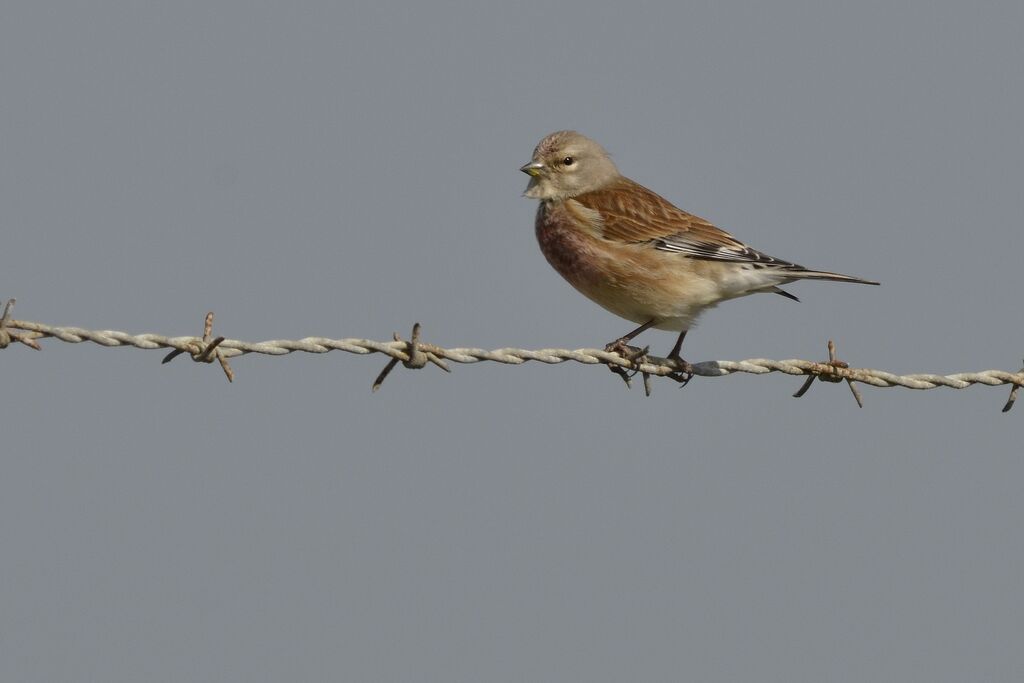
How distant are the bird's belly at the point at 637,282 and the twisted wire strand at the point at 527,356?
556 millimetres

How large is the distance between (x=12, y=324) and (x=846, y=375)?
3293 mm

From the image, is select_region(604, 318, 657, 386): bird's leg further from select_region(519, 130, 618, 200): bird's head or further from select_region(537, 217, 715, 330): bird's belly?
select_region(519, 130, 618, 200): bird's head

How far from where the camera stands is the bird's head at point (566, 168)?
7.44 metres

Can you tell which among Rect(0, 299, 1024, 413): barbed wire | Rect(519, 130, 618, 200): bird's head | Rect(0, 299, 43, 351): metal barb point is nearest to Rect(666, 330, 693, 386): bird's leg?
Rect(0, 299, 1024, 413): barbed wire

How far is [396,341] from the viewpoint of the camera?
4332 millimetres

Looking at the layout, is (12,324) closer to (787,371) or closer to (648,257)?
(787,371)

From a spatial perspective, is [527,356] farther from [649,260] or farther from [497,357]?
[649,260]

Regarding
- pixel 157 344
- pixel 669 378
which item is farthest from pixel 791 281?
pixel 157 344

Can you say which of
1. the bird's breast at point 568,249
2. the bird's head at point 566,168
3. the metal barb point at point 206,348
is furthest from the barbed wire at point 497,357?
the bird's head at point 566,168

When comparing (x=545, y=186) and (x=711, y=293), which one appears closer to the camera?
(x=711, y=293)

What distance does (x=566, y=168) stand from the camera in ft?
24.7

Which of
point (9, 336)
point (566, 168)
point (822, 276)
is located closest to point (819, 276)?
point (822, 276)

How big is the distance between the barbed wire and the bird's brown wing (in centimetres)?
82

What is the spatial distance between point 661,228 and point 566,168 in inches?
36.3
